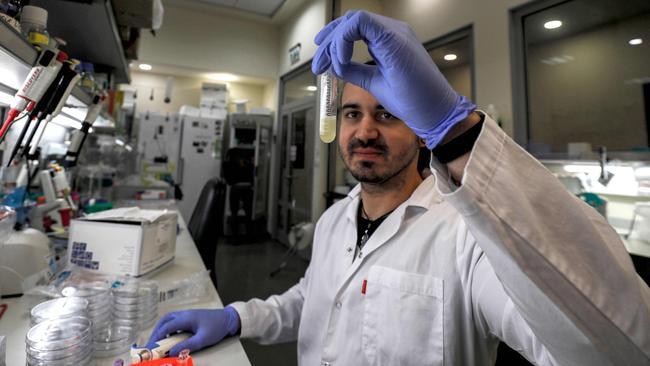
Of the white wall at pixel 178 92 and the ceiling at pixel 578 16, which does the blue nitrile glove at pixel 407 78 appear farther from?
the white wall at pixel 178 92

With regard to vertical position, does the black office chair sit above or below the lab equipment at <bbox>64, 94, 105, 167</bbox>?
below

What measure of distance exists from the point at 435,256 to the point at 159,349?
717 mm

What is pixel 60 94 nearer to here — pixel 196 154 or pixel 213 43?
pixel 196 154

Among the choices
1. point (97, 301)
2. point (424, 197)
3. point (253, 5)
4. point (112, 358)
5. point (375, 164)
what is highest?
point (253, 5)

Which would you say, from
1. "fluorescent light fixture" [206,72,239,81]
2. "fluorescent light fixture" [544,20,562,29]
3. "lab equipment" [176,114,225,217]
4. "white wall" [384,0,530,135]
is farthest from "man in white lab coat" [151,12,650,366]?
"fluorescent light fixture" [206,72,239,81]

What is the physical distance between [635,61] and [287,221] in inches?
154

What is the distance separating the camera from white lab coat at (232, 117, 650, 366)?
1.29 feet

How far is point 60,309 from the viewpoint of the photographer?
710 millimetres

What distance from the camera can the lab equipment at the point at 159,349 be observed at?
24.7 inches

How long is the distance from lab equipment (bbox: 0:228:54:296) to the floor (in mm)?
1297

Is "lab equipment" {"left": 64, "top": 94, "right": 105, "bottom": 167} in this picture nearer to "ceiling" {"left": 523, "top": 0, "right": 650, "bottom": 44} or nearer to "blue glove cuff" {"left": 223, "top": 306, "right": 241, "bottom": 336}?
"blue glove cuff" {"left": 223, "top": 306, "right": 241, "bottom": 336}

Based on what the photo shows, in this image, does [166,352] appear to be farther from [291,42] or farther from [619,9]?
[291,42]

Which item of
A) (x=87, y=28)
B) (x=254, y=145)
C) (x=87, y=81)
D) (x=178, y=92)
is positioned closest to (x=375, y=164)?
(x=87, y=81)

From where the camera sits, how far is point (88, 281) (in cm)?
96
